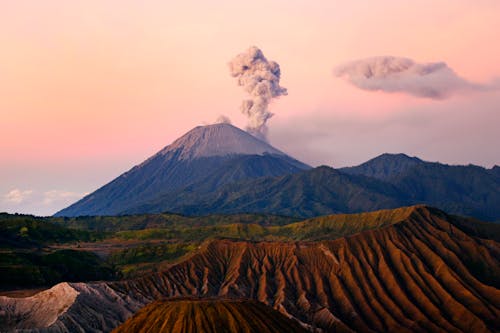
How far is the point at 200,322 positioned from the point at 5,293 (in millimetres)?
84684

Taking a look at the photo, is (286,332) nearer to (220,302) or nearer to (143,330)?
(220,302)

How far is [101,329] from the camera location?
17288cm

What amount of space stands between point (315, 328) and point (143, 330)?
252 ft

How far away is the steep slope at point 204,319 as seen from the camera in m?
135

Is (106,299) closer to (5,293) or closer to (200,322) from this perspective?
(5,293)

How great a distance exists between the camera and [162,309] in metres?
141

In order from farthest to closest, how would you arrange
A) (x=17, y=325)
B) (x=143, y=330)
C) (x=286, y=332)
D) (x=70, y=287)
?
(x=70, y=287) < (x=17, y=325) < (x=286, y=332) < (x=143, y=330)

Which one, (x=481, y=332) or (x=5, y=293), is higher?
(x=5, y=293)

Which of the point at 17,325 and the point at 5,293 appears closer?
the point at 17,325

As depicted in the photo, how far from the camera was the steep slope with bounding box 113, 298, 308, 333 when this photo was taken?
135000mm

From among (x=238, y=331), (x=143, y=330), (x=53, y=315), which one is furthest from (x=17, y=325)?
(x=238, y=331)

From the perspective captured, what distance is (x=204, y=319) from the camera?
5389 inches

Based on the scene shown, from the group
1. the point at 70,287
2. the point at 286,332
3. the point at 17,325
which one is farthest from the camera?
the point at 70,287

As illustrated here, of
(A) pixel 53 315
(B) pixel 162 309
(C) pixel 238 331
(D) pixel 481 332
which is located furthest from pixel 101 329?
(D) pixel 481 332
